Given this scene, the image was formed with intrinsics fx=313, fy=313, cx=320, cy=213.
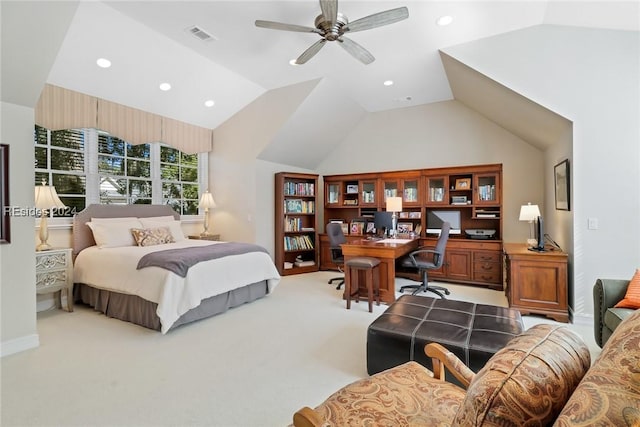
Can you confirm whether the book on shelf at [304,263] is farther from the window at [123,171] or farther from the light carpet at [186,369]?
the window at [123,171]

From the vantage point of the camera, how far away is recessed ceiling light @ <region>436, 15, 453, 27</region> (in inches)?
116

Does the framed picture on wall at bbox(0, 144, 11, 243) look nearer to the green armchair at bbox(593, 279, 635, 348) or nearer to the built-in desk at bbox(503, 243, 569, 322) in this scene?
the green armchair at bbox(593, 279, 635, 348)

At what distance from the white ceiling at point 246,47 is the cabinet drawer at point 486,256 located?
2.59m

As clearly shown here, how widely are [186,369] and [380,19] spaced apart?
3.18 meters

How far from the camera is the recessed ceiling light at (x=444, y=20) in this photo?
296 centimetres

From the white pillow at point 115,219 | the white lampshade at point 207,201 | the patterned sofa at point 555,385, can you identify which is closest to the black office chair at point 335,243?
the white lampshade at point 207,201

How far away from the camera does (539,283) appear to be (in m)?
3.44

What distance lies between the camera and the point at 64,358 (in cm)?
255

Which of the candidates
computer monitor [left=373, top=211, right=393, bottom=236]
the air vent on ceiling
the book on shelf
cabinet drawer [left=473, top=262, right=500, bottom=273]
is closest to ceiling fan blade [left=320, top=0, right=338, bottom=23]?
the air vent on ceiling

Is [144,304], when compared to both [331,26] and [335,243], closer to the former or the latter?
[335,243]

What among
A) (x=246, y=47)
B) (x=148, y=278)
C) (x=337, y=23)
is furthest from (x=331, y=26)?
(x=148, y=278)

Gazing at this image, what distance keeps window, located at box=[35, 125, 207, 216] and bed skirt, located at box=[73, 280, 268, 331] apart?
1.24 meters

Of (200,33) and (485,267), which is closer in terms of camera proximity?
(200,33)

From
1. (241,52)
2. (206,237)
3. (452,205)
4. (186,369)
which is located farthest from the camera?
(206,237)
